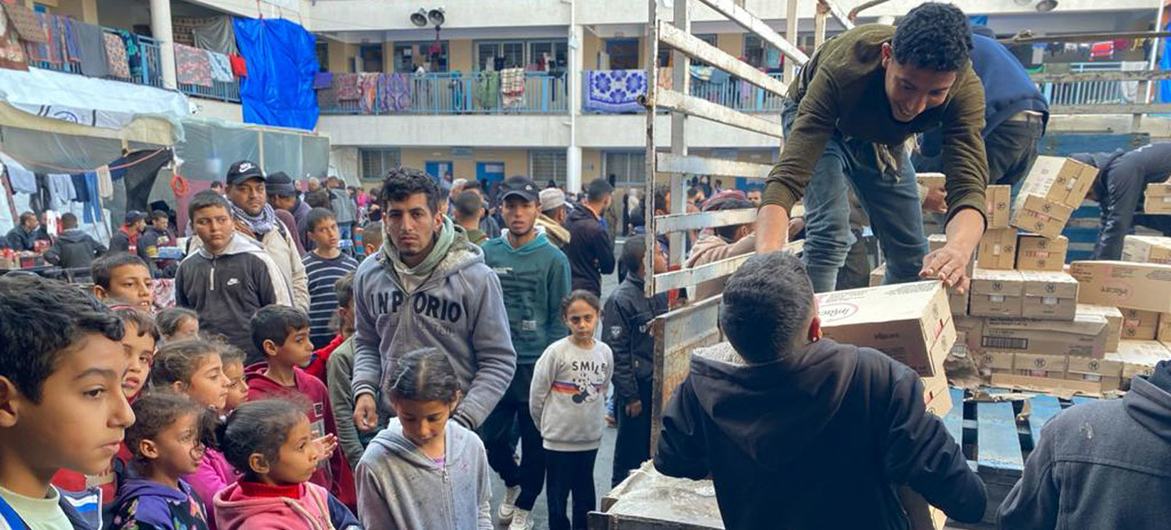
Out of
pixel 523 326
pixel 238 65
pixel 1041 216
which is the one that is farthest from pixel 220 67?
pixel 1041 216

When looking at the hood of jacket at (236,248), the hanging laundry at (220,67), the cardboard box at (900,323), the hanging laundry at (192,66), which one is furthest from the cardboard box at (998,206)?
the hanging laundry at (220,67)

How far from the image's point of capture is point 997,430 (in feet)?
9.97

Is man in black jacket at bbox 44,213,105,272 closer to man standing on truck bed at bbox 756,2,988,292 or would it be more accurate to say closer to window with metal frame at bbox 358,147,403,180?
man standing on truck bed at bbox 756,2,988,292

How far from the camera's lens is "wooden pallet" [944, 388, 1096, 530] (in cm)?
267

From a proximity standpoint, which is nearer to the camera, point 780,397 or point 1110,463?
point 1110,463

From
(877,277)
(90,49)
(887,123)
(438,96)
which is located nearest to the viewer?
(887,123)

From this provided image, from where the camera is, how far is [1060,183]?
3.81 meters

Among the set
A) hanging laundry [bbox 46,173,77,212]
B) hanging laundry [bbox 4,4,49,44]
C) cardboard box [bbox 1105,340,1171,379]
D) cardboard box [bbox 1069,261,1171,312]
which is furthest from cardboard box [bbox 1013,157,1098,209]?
hanging laundry [bbox 4,4,49,44]

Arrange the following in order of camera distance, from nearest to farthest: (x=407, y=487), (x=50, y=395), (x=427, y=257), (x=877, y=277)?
(x=50, y=395) < (x=407, y=487) < (x=427, y=257) < (x=877, y=277)

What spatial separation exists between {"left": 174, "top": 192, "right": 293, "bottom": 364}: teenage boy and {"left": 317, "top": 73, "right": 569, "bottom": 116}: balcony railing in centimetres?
1681

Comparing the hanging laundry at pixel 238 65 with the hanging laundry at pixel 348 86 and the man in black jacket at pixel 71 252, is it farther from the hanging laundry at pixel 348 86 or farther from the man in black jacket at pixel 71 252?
the man in black jacket at pixel 71 252

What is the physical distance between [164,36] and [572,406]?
1628cm

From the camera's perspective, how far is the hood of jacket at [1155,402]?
5.25 ft

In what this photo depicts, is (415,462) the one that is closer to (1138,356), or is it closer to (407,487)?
(407,487)
